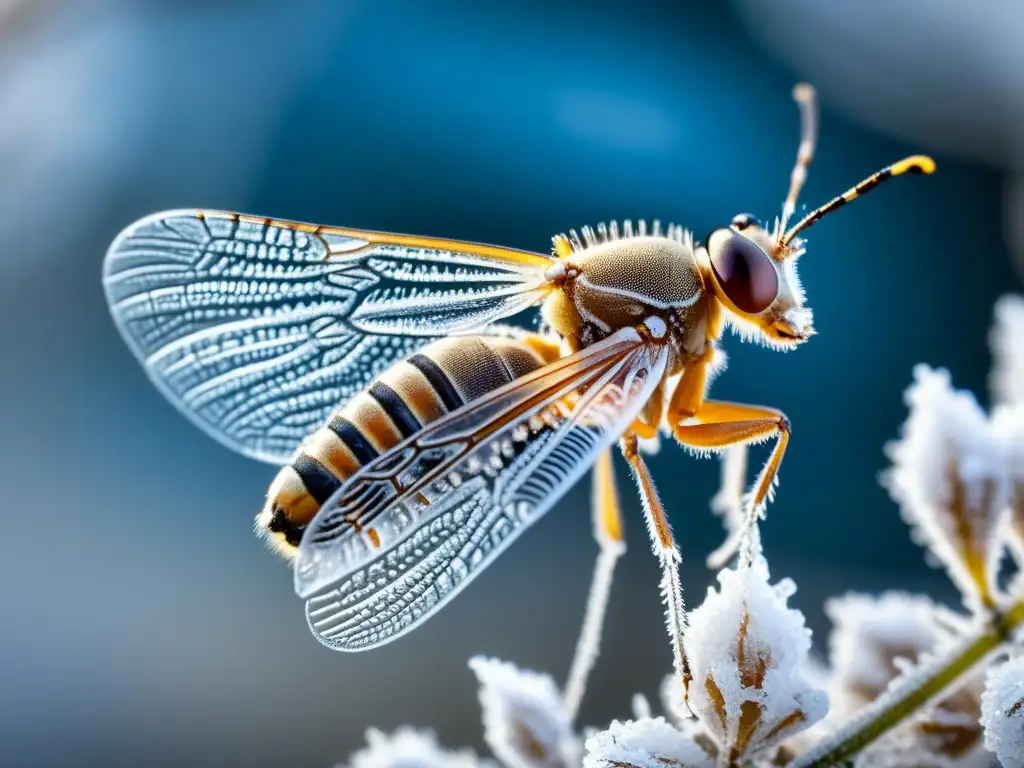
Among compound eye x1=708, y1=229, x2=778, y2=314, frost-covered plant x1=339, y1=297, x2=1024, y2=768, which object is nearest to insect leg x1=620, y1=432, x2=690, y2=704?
frost-covered plant x1=339, y1=297, x2=1024, y2=768

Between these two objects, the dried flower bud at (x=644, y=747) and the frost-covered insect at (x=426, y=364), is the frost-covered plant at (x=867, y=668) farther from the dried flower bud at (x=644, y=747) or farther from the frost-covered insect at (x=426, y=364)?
the frost-covered insect at (x=426, y=364)

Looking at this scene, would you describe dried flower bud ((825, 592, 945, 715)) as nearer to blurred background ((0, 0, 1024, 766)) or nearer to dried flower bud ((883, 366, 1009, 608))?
dried flower bud ((883, 366, 1009, 608))

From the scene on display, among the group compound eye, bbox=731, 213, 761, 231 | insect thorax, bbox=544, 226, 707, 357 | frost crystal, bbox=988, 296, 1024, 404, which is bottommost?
frost crystal, bbox=988, 296, 1024, 404

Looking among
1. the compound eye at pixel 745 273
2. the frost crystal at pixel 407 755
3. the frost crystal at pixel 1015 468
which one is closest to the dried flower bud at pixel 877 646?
the frost crystal at pixel 1015 468

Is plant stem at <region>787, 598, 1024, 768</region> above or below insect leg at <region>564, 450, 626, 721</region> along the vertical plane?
below

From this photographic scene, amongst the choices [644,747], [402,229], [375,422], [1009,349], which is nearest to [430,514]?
[375,422]

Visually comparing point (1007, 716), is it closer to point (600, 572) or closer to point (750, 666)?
point (750, 666)
